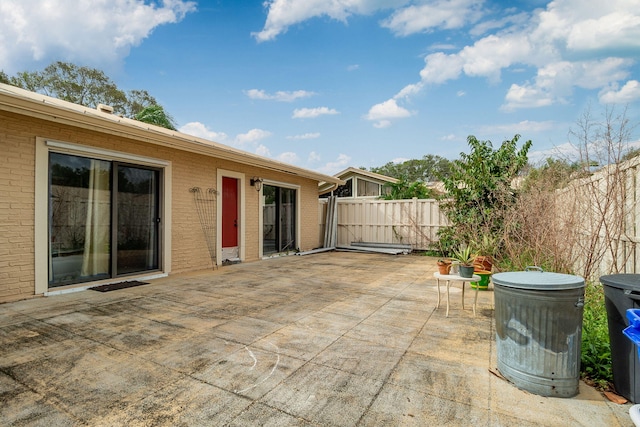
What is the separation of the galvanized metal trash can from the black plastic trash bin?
0.19 m

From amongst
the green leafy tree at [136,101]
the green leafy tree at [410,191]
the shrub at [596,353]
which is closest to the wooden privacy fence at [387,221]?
the green leafy tree at [410,191]

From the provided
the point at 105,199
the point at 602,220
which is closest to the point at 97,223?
the point at 105,199

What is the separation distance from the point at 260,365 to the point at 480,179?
770 cm

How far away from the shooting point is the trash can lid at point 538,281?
2119 mm

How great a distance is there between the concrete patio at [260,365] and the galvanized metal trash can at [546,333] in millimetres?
119

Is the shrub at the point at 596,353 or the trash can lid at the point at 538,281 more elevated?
the trash can lid at the point at 538,281

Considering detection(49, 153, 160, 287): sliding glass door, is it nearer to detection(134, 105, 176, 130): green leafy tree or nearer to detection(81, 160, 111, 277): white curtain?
detection(81, 160, 111, 277): white curtain

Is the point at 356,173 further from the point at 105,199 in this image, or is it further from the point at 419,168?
the point at 419,168

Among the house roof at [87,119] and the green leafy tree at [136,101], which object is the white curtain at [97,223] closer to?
the house roof at [87,119]

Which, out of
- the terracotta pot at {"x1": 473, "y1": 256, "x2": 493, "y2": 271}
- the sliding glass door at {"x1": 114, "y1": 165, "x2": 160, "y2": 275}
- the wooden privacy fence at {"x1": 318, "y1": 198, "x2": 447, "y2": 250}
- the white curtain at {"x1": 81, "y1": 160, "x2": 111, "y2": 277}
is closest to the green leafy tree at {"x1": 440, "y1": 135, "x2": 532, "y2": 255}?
the wooden privacy fence at {"x1": 318, "y1": 198, "x2": 447, "y2": 250}

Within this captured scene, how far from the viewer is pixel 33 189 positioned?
4660mm

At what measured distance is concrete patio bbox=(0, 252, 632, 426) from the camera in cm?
193

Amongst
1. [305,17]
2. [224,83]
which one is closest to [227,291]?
[305,17]

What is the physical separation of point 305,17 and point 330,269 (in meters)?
7.55
